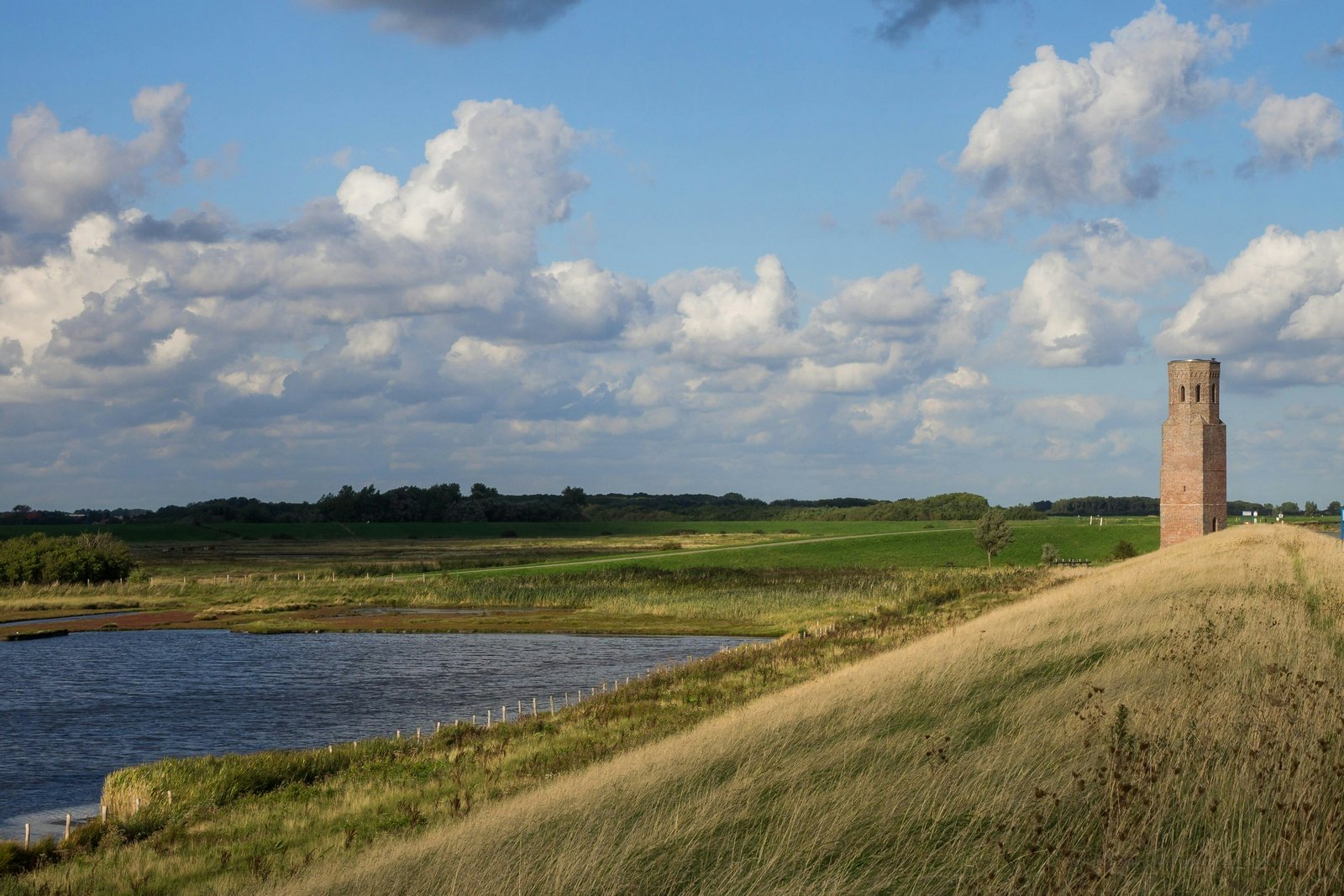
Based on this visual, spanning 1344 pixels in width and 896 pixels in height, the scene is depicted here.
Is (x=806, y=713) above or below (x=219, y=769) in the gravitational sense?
above

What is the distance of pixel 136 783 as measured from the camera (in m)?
26.2

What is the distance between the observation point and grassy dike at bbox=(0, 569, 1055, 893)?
18.0 m

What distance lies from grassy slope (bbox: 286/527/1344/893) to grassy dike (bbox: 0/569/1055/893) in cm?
379

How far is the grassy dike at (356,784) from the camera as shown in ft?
59.0

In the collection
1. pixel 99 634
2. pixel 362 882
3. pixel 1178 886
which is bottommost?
pixel 99 634

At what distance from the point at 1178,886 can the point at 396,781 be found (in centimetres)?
1979

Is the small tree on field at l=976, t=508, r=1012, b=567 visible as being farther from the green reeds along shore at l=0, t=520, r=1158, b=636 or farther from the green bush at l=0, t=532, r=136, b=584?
the green bush at l=0, t=532, r=136, b=584

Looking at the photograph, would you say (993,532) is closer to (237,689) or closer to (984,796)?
(237,689)

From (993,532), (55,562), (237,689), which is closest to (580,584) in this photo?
(993,532)

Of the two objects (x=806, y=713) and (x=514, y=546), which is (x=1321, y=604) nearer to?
(x=806, y=713)

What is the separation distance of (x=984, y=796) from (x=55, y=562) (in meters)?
101

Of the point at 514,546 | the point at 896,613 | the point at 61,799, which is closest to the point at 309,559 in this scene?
the point at 514,546

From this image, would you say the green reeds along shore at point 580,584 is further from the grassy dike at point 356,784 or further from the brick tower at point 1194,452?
the grassy dike at point 356,784

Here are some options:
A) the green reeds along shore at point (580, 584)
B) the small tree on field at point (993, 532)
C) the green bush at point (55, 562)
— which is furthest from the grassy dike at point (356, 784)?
the green bush at point (55, 562)
